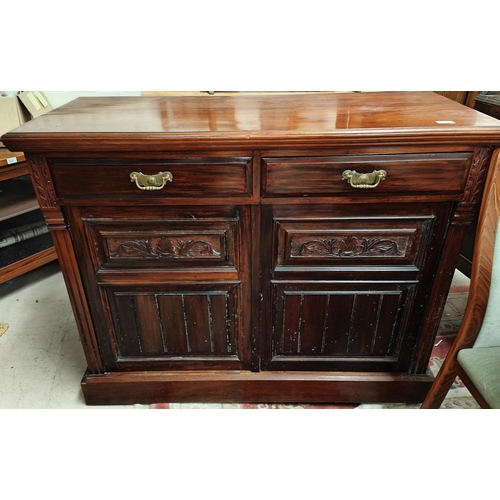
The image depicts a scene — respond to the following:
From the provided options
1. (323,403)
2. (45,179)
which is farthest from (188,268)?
(323,403)

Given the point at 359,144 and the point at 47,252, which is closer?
the point at 359,144

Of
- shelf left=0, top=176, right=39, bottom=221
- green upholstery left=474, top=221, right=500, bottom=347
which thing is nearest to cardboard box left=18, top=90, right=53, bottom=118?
shelf left=0, top=176, right=39, bottom=221

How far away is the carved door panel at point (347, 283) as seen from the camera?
3.05 feet

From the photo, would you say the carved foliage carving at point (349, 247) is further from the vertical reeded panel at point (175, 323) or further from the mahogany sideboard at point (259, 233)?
the vertical reeded panel at point (175, 323)

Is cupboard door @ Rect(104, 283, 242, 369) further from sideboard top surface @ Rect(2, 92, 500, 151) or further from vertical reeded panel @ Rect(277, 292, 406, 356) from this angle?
sideboard top surface @ Rect(2, 92, 500, 151)

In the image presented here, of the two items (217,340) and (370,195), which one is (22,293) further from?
(370,195)

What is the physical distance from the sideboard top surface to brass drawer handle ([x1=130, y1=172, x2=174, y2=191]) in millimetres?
70

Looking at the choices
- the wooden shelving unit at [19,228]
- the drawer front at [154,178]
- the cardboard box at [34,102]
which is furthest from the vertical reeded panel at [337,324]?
the cardboard box at [34,102]

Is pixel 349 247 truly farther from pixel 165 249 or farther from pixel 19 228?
pixel 19 228

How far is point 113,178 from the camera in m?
0.87

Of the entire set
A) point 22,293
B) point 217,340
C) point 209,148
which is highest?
point 209,148

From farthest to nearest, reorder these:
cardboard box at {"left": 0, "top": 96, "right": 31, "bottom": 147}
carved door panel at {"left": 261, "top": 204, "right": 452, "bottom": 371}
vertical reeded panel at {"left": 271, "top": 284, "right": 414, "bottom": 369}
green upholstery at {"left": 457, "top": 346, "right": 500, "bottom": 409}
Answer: cardboard box at {"left": 0, "top": 96, "right": 31, "bottom": 147}
vertical reeded panel at {"left": 271, "top": 284, "right": 414, "bottom": 369}
carved door panel at {"left": 261, "top": 204, "right": 452, "bottom": 371}
green upholstery at {"left": 457, "top": 346, "right": 500, "bottom": 409}

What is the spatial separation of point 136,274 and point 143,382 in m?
0.38

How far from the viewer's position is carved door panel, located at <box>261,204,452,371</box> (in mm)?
930
